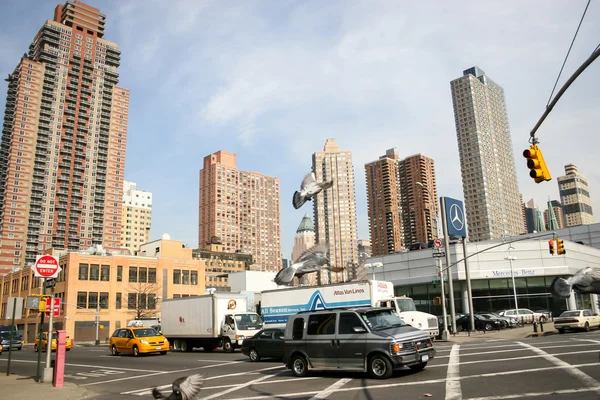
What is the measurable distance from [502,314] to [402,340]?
34140mm

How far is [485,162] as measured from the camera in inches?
6929

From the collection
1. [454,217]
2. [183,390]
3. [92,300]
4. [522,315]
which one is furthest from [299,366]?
[92,300]

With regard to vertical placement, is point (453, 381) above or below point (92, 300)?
below

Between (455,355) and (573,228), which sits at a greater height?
(573,228)

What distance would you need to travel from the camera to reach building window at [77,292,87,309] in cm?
6709

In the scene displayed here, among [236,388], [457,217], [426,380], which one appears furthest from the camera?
[457,217]

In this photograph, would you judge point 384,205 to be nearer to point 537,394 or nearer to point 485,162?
point 485,162

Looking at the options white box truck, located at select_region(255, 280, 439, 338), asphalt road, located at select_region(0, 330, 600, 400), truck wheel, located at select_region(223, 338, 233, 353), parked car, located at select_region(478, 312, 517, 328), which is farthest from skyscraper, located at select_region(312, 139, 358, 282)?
asphalt road, located at select_region(0, 330, 600, 400)

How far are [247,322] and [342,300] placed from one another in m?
6.14

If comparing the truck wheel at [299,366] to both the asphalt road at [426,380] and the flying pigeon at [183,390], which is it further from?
the flying pigeon at [183,390]

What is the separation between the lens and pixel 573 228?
86312 mm

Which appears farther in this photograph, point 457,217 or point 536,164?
point 457,217

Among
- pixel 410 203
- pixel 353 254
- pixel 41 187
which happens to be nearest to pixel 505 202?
pixel 410 203

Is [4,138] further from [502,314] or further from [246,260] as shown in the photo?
[502,314]
